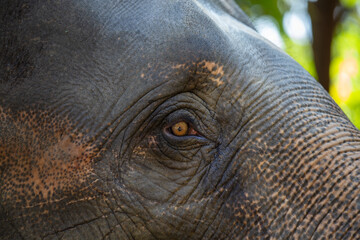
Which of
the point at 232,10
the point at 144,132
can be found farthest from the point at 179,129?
the point at 232,10

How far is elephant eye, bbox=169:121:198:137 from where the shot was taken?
10.3 feet

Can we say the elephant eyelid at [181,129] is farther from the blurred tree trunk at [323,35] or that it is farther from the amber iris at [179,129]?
the blurred tree trunk at [323,35]

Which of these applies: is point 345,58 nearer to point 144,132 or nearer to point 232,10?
point 232,10

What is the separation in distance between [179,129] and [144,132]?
19 cm

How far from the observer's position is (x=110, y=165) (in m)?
3.08

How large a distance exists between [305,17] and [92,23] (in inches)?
320

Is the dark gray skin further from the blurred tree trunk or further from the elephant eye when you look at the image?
the blurred tree trunk

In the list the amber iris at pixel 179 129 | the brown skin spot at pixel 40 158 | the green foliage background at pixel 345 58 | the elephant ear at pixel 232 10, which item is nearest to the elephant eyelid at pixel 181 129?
the amber iris at pixel 179 129

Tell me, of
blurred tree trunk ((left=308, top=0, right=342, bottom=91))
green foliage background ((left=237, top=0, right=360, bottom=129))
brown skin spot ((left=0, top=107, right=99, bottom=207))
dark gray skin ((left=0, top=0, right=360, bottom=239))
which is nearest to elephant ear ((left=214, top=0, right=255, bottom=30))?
dark gray skin ((left=0, top=0, right=360, bottom=239))

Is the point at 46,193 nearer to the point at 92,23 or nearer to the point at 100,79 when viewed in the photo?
the point at 100,79

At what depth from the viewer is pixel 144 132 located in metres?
3.13

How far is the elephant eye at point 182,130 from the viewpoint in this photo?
10.3 feet

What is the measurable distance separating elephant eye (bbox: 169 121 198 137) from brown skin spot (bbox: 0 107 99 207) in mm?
426

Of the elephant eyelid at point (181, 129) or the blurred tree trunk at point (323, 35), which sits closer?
the elephant eyelid at point (181, 129)
